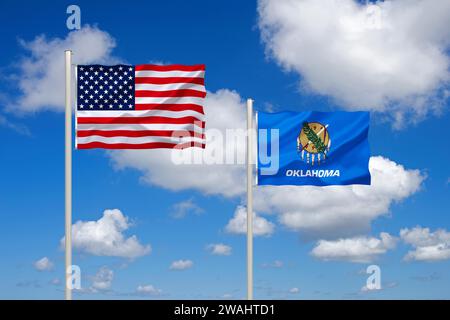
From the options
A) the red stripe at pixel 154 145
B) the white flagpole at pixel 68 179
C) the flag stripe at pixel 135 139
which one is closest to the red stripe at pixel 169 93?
the flag stripe at pixel 135 139

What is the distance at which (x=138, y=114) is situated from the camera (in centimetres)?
2664

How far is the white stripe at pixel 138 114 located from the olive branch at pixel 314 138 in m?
3.92

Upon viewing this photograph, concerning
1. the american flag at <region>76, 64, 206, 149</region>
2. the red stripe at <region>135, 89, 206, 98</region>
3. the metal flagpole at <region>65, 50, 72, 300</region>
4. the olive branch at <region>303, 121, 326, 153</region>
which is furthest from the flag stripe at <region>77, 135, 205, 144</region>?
the olive branch at <region>303, 121, 326, 153</region>

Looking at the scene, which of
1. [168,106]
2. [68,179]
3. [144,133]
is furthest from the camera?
[168,106]

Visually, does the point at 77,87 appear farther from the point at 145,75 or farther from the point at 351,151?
the point at 351,151

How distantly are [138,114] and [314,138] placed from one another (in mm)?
6424

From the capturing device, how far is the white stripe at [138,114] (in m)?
26.4

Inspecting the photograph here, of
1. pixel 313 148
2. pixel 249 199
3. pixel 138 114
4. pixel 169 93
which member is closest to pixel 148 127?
pixel 138 114

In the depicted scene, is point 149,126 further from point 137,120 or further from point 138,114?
point 138,114

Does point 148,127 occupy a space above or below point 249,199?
above

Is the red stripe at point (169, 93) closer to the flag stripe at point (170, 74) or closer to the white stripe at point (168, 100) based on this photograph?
the white stripe at point (168, 100)

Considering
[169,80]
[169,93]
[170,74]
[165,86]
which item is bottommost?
[169,93]
